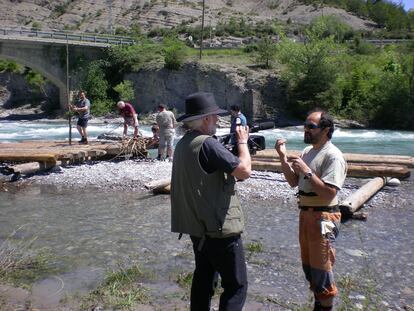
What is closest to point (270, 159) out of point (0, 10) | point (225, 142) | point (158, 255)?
point (158, 255)

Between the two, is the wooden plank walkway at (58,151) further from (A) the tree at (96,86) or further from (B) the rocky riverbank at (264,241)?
(A) the tree at (96,86)

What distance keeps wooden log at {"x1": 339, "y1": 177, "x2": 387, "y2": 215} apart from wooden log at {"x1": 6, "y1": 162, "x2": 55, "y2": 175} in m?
8.86

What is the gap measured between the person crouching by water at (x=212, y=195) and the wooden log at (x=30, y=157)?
11503 mm

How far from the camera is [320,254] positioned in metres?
4.54

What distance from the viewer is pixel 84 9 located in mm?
123688

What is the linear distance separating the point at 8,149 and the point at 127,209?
7.96 m

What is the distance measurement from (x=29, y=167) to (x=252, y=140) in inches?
437

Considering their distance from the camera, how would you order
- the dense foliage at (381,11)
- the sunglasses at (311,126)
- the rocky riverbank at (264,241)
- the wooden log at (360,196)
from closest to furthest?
the sunglasses at (311,126) → the rocky riverbank at (264,241) → the wooden log at (360,196) → the dense foliage at (381,11)

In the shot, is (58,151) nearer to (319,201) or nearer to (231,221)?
(319,201)

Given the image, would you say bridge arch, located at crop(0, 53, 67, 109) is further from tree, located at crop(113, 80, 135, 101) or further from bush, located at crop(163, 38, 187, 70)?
bush, located at crop(163, 38, 187, 70)

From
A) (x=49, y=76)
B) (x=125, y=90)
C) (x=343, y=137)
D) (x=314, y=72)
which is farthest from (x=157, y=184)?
(x=49, y=76)

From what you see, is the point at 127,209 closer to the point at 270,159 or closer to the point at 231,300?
the point at 270,159

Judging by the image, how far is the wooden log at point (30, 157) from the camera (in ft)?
48.8

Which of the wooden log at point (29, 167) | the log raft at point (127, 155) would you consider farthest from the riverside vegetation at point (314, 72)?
the wooden log at point (29, 167)
